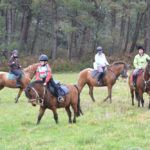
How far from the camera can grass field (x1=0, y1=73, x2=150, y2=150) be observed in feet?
40.2

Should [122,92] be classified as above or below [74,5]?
below

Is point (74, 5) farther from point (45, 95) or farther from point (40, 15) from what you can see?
point (45, 95)

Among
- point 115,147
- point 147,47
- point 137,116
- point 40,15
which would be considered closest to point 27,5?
point 40,15

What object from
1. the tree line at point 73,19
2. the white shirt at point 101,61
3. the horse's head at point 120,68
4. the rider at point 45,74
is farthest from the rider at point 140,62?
the tree line at point 73,19

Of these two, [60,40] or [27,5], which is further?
[60,40]

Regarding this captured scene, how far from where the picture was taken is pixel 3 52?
5238 cm

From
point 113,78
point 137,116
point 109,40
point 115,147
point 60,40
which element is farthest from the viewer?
point 60,40

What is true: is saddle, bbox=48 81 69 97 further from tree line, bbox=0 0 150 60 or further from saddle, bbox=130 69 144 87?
tree line, bbox=0 0 150 60

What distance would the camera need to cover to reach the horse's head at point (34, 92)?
14855 mm

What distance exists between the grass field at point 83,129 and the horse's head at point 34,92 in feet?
2.95

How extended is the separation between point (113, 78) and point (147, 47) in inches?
1339

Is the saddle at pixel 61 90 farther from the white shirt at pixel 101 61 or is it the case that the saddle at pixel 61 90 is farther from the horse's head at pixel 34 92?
the white shirt at pixel 101 61

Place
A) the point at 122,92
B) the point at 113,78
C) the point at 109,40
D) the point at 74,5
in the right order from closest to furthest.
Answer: the point at 113,78 → the point at 122,92 → the point at 74,5 → the point at 109,40

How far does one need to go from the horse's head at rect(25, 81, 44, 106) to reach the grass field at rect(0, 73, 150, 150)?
90 cm
